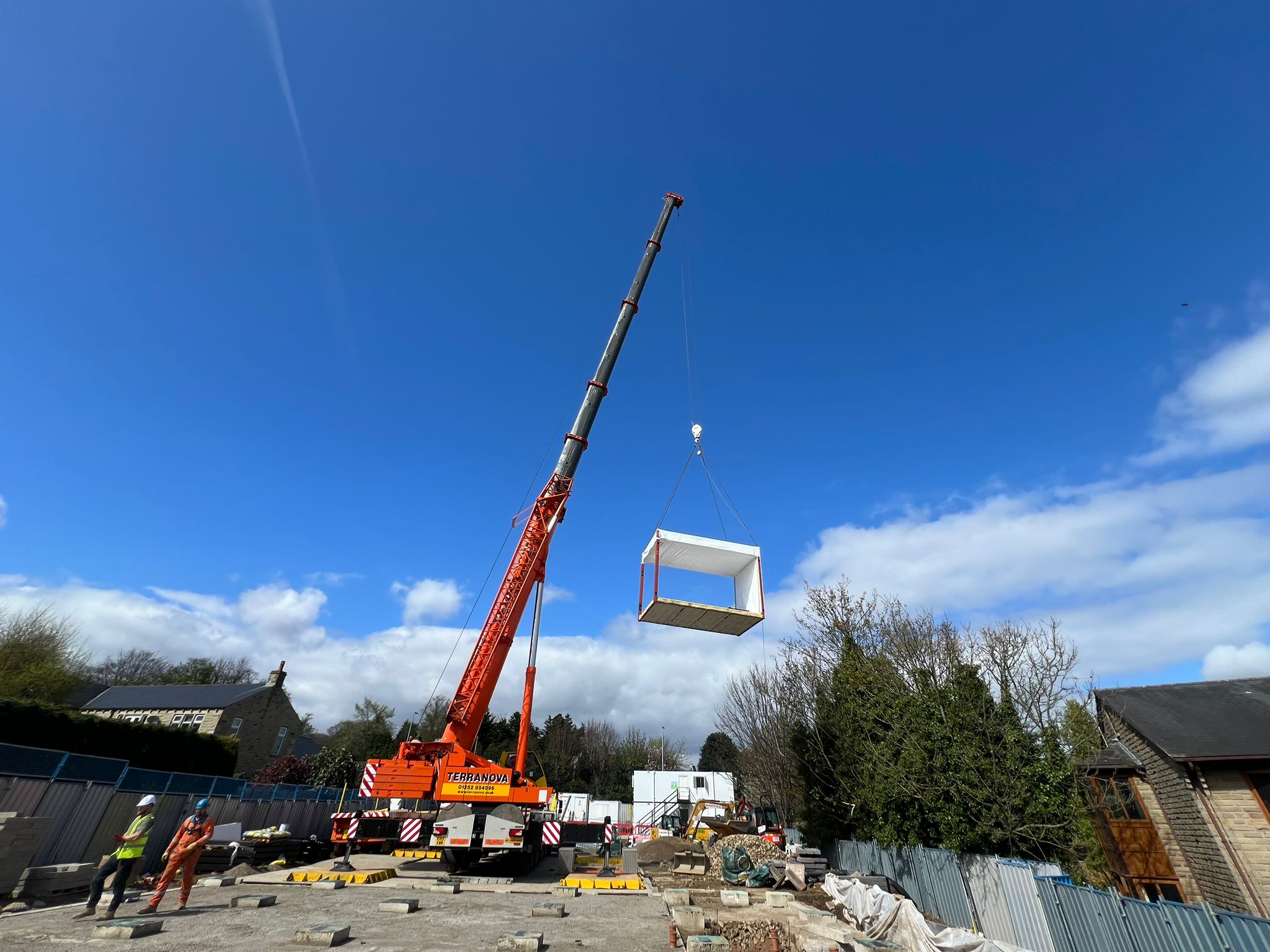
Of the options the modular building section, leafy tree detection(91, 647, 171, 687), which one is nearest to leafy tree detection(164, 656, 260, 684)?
leafy tree detection(91, 647, 171, 687)

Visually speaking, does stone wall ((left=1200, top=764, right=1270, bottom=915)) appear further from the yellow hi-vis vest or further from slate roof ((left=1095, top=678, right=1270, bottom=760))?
the yellow hi-vis vest

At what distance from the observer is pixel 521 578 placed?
53.0 ft

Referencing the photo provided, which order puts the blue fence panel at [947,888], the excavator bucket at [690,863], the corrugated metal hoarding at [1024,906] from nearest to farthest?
1. the corrugated metal hoarding at [1024,906]
2. the blue fence panel at [947,888]
3. the excavator bucket at [690,863]

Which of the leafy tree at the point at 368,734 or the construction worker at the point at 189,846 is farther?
the leafy tree at the point at 368,734

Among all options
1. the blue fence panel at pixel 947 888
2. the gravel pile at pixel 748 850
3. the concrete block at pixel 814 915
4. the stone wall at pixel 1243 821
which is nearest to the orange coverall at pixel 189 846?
the concrete block at pixel 814 915

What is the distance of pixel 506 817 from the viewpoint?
14.4 m

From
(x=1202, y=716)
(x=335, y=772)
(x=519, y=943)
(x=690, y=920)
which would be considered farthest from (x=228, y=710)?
(x=1202, y=716)

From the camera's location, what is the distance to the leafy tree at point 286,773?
34.1 metres

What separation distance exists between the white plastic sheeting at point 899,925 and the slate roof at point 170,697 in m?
39.7

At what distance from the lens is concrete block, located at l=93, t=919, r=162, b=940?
766cm

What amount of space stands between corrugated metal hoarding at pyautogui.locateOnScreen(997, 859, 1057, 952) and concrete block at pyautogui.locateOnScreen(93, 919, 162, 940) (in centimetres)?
1289

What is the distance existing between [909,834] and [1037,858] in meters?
2.71

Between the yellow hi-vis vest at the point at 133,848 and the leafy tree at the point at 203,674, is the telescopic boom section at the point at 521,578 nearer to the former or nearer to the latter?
the yellow hi-vis vest at the point at 133,848

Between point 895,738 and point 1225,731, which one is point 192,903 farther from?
point 1225,731
